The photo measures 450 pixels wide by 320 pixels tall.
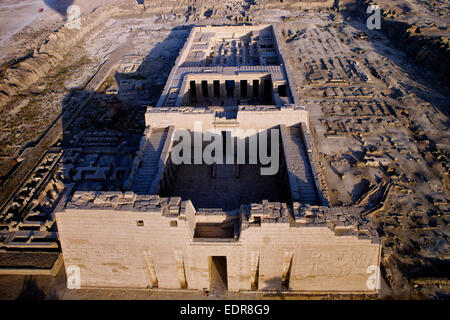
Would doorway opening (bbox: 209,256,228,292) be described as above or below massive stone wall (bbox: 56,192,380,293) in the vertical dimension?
below

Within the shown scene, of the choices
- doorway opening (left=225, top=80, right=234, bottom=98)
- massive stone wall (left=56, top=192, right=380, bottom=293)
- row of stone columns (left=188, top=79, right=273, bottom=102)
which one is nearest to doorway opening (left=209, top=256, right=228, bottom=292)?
massive stone wall (left=56, top=192, right=380, bottom=293)

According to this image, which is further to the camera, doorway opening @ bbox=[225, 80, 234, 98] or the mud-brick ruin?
doorway opening @ bbox=[225, 80, 234, 98]

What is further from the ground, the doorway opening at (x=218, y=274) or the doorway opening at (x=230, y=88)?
the doorway opening at (x=230, y=88)

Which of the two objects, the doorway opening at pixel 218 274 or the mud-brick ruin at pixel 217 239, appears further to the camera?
the doorway opening at pixel 218 274

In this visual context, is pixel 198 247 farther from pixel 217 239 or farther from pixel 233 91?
pixel 233 91

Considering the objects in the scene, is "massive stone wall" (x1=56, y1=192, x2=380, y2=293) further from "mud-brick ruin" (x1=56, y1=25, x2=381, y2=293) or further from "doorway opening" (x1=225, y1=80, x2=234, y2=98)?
"doorway opening" (x1=225, y1=80, x2=234, y2=98)

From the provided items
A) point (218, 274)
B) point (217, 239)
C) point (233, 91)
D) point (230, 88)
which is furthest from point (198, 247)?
point (230, 88)

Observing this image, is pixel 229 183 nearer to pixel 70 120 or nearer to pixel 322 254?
pixel 322 254

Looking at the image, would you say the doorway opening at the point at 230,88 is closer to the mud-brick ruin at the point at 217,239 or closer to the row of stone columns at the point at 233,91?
the row of stone columns at the point at 233,91

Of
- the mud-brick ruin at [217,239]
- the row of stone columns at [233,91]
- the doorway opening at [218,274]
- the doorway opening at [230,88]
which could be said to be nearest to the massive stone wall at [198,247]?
the mud-brick ruin at [217,239]
